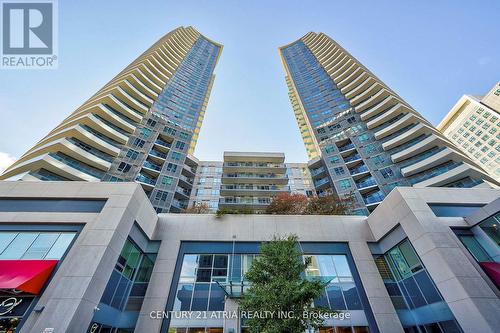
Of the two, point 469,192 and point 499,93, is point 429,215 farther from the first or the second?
point 499,93

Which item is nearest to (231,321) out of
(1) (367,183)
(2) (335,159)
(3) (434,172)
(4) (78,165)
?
(4) (78,165)

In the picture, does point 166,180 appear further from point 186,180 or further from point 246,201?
point 246,201

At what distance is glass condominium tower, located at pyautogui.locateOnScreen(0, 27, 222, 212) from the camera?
87.4 ft

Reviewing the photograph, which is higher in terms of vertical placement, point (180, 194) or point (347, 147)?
point (347, 147)

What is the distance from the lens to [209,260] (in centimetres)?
1670

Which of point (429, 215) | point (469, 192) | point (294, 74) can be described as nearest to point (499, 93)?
point (294, 74)

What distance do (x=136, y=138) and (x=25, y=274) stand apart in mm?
30897

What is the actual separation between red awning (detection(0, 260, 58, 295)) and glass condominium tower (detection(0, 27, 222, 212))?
1731 centimetres

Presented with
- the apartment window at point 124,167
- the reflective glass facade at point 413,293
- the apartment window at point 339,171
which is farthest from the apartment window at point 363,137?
the apartment window at point 124,167

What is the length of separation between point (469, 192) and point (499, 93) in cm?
9321

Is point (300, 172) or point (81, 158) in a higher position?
point (300, 172)

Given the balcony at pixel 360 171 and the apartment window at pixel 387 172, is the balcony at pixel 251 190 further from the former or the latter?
the apartment window at pixel 387 172

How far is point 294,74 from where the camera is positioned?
70875mm

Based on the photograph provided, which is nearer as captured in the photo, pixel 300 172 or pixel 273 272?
pixel 273 272
